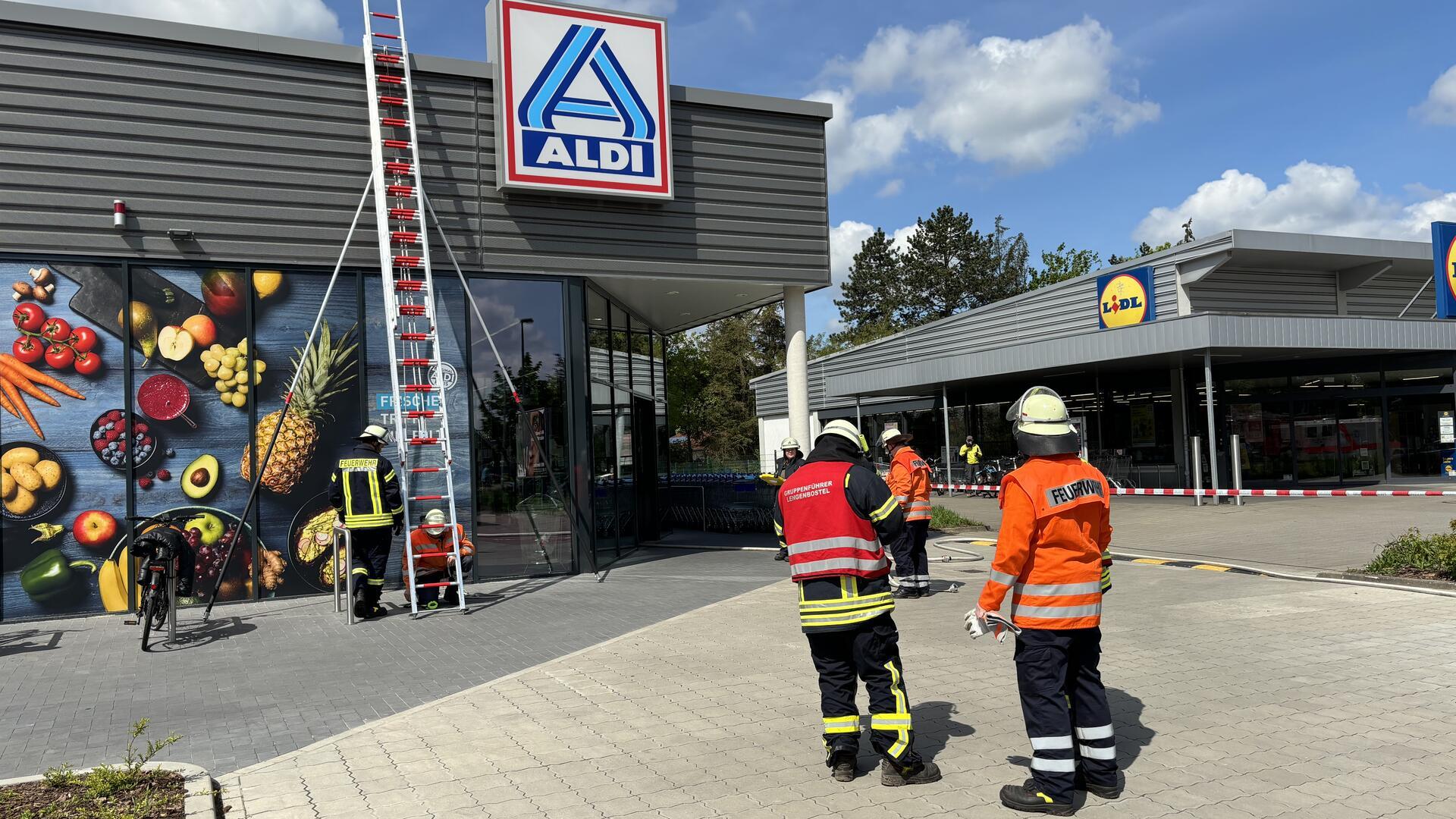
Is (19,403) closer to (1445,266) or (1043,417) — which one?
(1043,417)

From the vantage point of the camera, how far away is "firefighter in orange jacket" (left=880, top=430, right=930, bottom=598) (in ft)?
34.0

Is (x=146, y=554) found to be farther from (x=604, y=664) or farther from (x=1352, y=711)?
(x=1352, y=711)

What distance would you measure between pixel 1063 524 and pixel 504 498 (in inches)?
337

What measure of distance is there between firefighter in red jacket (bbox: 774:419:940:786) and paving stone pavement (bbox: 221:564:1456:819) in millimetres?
202

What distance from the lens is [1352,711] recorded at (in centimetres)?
589

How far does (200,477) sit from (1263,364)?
77.2 feet

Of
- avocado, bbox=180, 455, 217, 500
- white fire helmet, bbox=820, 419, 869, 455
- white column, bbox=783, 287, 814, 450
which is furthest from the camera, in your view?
white column, bbox=783, 287, 814, 450

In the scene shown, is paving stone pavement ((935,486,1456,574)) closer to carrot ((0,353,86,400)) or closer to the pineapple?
the pineapple

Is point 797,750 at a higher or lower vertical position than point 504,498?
lower

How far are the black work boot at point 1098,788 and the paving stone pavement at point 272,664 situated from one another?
4231 mm

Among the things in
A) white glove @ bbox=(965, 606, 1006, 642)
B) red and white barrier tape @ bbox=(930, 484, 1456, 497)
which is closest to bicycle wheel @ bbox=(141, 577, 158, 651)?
white glove @ bbox=(965, 606, 1006, 642)

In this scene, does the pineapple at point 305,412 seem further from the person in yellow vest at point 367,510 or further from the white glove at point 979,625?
the white glove at point 979,625

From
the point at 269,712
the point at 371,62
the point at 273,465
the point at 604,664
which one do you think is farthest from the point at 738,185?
the point at 269,712

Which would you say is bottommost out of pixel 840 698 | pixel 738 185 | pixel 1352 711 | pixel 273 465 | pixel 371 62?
pixel 1352 711
